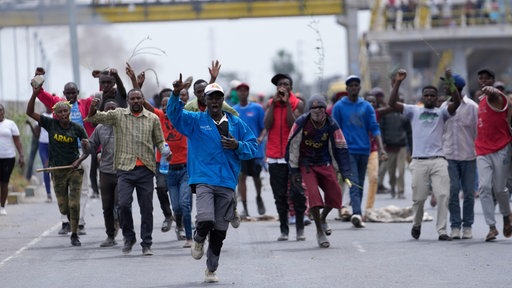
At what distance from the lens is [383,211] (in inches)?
707

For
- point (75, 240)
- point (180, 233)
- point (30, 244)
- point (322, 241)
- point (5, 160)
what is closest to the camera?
point (322, 241)

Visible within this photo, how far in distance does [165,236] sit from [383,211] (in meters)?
3.57

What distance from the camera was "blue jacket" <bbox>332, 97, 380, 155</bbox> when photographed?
56.0 feet

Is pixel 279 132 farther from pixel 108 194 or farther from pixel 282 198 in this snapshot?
pixel 108 194

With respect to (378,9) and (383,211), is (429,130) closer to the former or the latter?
(383,211)

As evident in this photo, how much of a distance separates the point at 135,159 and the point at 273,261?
194cm

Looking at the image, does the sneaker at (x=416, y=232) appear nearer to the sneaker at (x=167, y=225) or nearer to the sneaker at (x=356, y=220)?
the sneaker at (x=356, y=220)

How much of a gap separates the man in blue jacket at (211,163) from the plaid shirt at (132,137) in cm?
227

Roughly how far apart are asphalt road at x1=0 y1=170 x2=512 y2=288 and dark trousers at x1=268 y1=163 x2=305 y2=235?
23 cm

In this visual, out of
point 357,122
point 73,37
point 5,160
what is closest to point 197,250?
point 357,122

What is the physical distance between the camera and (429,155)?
14.7 metres

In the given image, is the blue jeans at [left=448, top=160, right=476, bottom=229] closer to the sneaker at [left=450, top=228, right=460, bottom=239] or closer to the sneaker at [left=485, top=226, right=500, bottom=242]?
the sneaker at [left=450, top=228, right=460, bottom=239]

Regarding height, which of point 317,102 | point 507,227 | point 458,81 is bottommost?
point 507,227

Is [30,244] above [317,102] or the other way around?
the other way around
